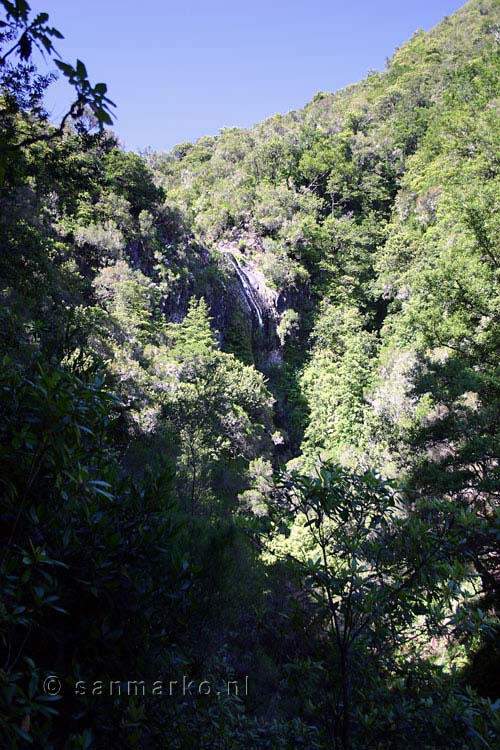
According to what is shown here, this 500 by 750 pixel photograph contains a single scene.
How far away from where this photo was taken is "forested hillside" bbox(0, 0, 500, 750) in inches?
61.8

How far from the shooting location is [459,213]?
404 inches

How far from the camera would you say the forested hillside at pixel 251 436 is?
1569 millimetres

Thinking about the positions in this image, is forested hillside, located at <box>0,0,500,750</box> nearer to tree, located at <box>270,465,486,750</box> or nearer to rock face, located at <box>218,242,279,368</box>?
tree, located at <box>270,465,486,750</box>

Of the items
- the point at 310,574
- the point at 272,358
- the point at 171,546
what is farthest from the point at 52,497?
the point at 272,358

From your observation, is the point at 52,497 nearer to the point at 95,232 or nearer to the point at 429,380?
the point at 429,380

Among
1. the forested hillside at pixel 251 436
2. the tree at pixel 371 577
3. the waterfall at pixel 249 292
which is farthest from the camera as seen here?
the waterfall at pixel 249 292

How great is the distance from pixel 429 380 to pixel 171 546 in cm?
734

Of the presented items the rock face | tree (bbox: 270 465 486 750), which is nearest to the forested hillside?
tree (bbox: 270 465 486 750)

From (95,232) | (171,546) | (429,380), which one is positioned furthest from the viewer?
(95,232)

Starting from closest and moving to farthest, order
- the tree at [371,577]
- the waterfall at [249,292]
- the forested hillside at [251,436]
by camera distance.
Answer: the forested hillside at [251,436]
the tree at [371,577]
the waterfall at [249,292]

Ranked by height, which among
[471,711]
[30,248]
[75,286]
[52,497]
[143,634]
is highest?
[75,286]

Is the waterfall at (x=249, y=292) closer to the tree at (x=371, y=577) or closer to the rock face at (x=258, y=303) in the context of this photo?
the rock face at (x=258, y=303)

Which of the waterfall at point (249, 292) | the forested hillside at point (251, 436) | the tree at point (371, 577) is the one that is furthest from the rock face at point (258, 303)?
the tree at point (371, 577)

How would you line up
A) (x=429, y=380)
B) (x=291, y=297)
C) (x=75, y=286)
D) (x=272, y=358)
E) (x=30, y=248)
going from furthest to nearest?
1. (x=291, y=297)
2. (x=272, y=358)
3. (x=75, y=286)
4. (x=429, y=380)
5. (x=30, y=248)
